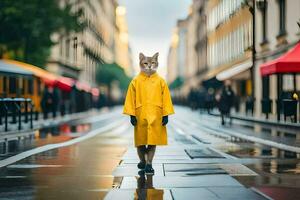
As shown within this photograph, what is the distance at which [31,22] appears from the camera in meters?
33.8

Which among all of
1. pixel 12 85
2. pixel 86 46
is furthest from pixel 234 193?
pixel 86 46

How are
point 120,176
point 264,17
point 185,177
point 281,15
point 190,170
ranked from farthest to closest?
1. point 264,17
2. point 281,15
3. point 190,170
4. point 120,176
5. point 185,177

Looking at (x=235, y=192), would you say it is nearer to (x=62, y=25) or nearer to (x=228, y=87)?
(x=228, y=87)

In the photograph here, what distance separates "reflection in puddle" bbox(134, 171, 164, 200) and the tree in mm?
25677

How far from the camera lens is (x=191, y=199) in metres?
6.48

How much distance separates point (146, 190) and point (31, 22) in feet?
91.5

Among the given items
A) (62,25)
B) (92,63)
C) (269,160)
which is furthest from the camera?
(92,63)

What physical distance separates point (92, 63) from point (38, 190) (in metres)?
78.6

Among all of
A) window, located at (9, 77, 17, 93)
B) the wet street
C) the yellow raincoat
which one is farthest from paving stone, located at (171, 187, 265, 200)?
window, located at (9, 77, 17, 93)

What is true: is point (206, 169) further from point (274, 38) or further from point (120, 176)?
point (274, 38)

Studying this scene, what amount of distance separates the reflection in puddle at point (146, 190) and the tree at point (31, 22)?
25.7 m

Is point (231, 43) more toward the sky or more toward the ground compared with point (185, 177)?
more toward the sky

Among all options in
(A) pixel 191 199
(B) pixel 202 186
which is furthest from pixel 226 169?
(A) pixel 191 199

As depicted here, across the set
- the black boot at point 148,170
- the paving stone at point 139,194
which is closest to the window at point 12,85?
the black boot at point 148,170
